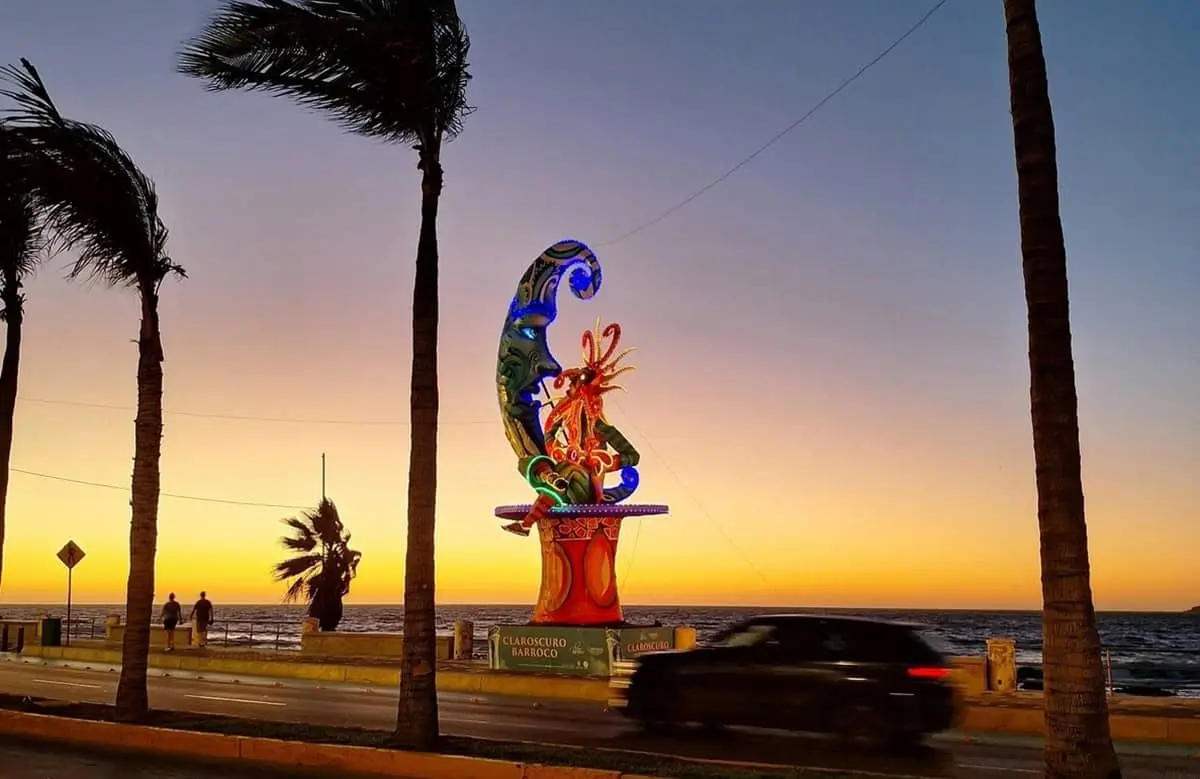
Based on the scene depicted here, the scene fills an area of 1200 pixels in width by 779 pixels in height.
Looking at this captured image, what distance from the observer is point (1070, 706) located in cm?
917

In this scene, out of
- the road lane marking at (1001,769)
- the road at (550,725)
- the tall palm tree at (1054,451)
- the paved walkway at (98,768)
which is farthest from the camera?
the road at (550,725)

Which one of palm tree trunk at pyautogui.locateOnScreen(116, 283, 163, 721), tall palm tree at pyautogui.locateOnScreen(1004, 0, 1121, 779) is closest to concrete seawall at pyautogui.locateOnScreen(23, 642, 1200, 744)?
tall palm tree at pyautogui.locateOnScreen(1004, 0, 1121, 779)

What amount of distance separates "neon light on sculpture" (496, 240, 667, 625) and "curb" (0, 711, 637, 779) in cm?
1305

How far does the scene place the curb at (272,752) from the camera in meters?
12.3

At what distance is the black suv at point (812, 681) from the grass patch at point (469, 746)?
263 cm

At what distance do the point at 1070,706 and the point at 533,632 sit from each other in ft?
63.1

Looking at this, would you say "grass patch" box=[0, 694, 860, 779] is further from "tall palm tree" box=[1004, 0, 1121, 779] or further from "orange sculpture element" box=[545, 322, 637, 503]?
"orange sculpture element" box=[545, 322, 637, 503]

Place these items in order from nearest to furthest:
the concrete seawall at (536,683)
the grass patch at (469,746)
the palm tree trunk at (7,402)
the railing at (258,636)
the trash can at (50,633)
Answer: the grass patch at (469,746)
the concrete seawall at (536,683)
the palm tree trunk at (7,402)
the trash can at (50,633)
the railing at (258,636)

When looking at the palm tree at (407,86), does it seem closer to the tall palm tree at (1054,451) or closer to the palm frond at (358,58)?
the palm frond at (358,58)

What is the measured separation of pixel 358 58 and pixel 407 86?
618mm

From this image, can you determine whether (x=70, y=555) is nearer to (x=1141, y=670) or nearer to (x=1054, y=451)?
(x=1054, y=451)

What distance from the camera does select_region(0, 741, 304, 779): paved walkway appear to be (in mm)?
12844

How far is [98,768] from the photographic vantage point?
13.4m

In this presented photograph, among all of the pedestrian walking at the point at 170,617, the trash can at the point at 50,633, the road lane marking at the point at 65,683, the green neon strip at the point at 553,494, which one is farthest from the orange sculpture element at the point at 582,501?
the trash can at the point at 50,633
